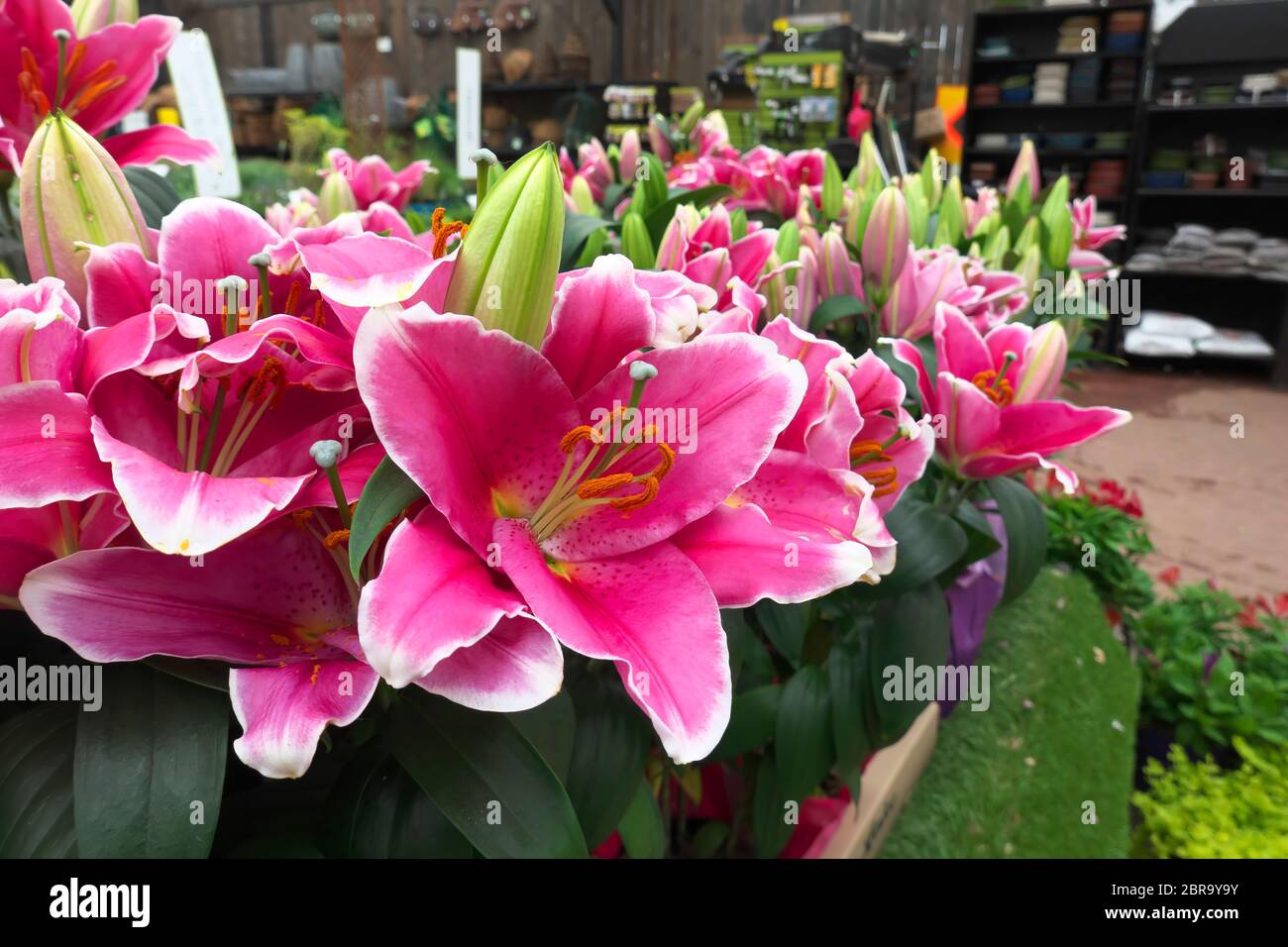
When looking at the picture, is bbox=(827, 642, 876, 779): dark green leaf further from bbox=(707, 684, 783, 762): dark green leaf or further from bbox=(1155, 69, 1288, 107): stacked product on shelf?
bbox=(1155, 69, 1288, 107): stacked product on shelf

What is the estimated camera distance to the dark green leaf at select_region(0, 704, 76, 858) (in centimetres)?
A: 37

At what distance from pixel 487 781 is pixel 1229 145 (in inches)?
240

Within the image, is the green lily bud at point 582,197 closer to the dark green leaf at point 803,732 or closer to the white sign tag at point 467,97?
the white sign tag at point 467,97

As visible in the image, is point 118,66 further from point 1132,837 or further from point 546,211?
point 1132,837

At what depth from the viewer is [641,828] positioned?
620mm

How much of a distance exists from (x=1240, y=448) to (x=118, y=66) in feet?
14.6

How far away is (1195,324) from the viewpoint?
5023mm

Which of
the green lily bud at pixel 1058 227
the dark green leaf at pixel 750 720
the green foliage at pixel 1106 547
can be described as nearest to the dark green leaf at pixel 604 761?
the dark green leaf at pixel 750 720

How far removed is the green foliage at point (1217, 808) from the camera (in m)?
1.36

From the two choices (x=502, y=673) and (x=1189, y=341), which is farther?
(x=1189, y=341)

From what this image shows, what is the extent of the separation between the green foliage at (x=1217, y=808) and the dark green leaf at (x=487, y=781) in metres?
1.30

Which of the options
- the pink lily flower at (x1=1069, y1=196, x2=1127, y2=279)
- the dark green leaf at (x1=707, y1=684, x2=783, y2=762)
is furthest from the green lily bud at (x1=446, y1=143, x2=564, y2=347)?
the pink lily flower at (x1=1069, y1=196, x2=1127, y2=279)

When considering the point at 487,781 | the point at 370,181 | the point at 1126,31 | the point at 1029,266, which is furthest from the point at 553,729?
the point at 1126,31

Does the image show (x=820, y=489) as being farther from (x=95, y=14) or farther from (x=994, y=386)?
(x=95, y=14)
